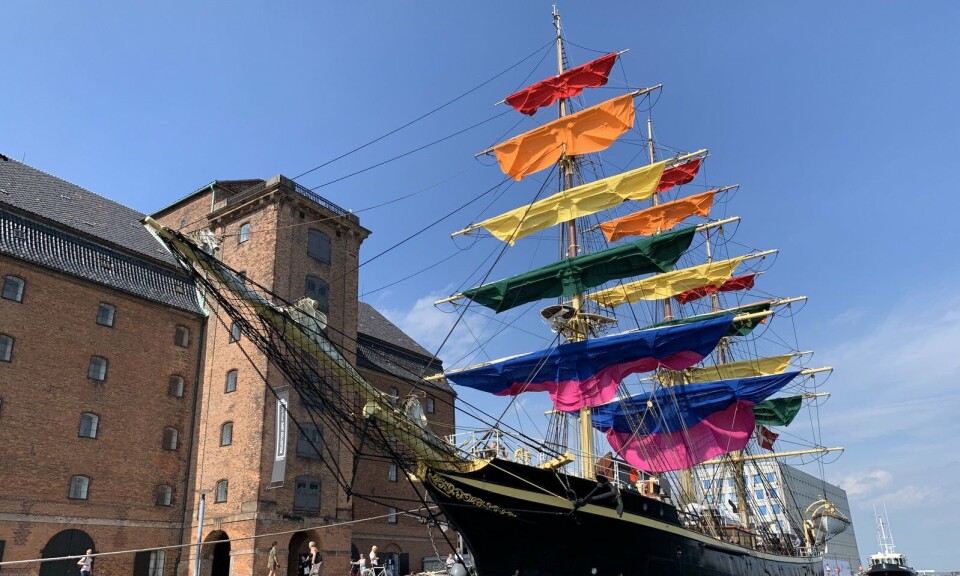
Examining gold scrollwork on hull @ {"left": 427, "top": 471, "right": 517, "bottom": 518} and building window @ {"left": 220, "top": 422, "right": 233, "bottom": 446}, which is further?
A: building window @ {"left": 220, "top": 422, "right": 233, "bottom": 446}

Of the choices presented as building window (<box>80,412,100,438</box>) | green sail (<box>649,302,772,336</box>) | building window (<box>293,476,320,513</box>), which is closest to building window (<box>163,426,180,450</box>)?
building window (<box>80,412,100,438</box>)

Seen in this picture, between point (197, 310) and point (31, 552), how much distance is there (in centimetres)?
1258

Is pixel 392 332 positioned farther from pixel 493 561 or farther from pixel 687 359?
pixel 493 561

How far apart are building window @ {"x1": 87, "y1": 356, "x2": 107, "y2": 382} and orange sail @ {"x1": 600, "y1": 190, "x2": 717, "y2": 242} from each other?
81.9ft

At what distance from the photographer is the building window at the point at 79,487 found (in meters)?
27.8

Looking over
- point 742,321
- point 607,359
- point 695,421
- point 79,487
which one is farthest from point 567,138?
point 79,487

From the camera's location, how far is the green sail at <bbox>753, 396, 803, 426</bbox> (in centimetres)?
4256

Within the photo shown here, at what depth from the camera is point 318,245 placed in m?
35.1

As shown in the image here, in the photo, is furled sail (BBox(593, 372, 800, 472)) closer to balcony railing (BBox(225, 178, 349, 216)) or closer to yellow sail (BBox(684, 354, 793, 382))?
yellow sail (BBox(684, 354, 793, 382))

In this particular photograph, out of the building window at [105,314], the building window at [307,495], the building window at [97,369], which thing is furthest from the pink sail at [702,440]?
the building window at [105,314]

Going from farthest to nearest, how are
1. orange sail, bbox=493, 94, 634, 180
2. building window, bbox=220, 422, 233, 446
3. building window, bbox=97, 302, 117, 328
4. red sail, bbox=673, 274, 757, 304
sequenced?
1. red sail, bbox=673, 274, 757, 304
2. building window, bbox=220, 422, 233, 446
3. building window, bbox=97, 302, 117, 328
4. orange sail, bbox=493, 94, 634, 180

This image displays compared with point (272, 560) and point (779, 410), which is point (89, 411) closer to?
point (272, 560)

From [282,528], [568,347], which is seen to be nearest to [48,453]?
[282,528]

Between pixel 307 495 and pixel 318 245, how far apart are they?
11.7 meters
